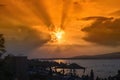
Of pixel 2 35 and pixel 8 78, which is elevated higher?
pixel 2 35

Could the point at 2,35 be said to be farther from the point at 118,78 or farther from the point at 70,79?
the point at 70,79

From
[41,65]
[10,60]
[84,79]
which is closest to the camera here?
[10,60]

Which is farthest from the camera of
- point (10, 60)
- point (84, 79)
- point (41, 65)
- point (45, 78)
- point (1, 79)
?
point (41, 65)

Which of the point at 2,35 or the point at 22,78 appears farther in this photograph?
the point at 22,78

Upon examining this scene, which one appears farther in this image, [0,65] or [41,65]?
[41,65]

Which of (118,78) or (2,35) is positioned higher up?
(2,35)

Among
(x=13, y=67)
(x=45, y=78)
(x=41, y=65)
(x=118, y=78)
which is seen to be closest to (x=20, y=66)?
(x=13, y=67)

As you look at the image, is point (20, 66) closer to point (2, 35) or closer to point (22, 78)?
point (22, 78)

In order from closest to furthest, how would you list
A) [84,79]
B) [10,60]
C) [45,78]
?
1. [10,60]
2. [45,78]
3. [84,79]

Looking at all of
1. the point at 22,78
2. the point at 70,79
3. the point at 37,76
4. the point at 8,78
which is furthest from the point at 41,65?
the point at 8,78
